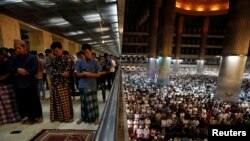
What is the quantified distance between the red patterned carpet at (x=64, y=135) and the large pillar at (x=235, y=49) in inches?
583

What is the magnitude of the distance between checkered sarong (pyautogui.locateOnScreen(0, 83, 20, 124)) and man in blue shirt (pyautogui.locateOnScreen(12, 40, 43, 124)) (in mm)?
120

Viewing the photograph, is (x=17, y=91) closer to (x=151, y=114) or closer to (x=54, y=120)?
(x=54, y=120)

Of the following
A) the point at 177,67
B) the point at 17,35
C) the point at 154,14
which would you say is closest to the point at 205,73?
the point at 177,67

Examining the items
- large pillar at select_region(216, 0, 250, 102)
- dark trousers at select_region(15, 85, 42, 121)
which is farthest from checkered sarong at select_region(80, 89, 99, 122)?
large pillar at select_region(216, 0, 250, 102)

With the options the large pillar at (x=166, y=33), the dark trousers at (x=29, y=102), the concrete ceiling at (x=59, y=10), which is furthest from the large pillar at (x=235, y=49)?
the dark trousers at (x=29, y=102)

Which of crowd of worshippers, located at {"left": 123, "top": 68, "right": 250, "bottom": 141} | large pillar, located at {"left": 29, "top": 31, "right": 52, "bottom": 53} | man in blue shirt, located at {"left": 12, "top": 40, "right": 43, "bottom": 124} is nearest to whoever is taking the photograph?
man in blue shirt, located at {"left": 12, "top": 40, "right": 43, "bottom": 124}

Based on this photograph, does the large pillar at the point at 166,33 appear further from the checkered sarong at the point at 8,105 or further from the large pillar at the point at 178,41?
the checkered sarong at the point at 8,105

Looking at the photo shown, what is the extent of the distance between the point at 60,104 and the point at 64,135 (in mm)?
680

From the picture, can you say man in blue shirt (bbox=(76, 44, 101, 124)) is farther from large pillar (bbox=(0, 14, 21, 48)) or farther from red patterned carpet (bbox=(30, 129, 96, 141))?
large pillar (bbox=(0, 14, 21, 48))

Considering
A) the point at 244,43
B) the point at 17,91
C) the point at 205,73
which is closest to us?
the point at 17,91

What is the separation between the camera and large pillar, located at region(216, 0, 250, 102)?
14430 millimetres

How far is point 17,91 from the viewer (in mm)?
3705

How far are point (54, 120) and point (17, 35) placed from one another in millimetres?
5485

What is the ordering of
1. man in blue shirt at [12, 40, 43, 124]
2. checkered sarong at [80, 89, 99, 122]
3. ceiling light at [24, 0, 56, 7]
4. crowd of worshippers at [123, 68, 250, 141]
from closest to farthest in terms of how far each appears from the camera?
man in blue shirt at [12, 40, 43, 124] < checkered sarong at [80, 89, 99, 122] < ceiling light at [24, 0, 56, 7] < crowd of worshippers at [123, 68, 250, 141]
